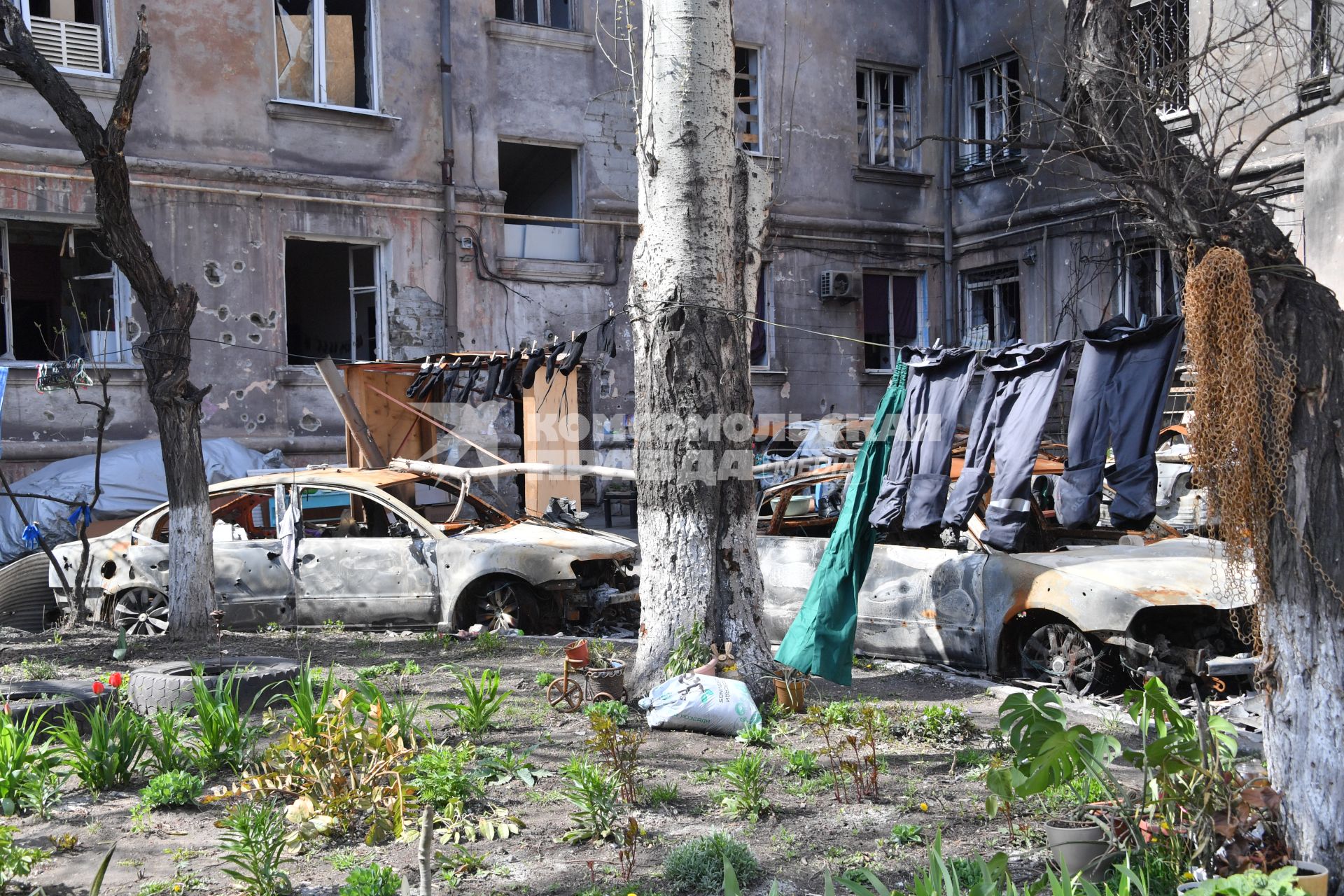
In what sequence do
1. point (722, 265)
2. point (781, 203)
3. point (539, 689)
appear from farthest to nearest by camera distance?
point (781, 203), point (539, 689), point (722, 265)

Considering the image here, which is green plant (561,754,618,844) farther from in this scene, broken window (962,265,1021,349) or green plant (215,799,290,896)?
broken window (962,265,1021,349)

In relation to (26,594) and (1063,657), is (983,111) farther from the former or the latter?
(26,594)

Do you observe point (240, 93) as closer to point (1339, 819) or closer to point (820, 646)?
point (820, 646)

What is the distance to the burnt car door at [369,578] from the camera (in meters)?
9.75

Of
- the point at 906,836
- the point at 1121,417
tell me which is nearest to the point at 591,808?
the point at 906,836

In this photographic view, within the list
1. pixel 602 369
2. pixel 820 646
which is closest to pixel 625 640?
pixel 820 646

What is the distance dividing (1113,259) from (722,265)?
12633 millimetres

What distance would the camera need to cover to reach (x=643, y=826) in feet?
15.3

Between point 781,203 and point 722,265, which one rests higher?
point 781,203

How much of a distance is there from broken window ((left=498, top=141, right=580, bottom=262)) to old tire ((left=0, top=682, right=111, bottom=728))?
11.1 metres

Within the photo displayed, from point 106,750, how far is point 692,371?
355cm

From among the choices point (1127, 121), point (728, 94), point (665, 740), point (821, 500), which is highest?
point (728, 94)

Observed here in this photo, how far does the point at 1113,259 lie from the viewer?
56.6 feet

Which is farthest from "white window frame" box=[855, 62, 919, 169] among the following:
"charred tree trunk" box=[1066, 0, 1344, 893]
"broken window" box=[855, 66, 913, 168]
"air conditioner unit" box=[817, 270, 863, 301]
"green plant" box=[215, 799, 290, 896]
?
"green plant" box=[215, 799, 290, 896]
